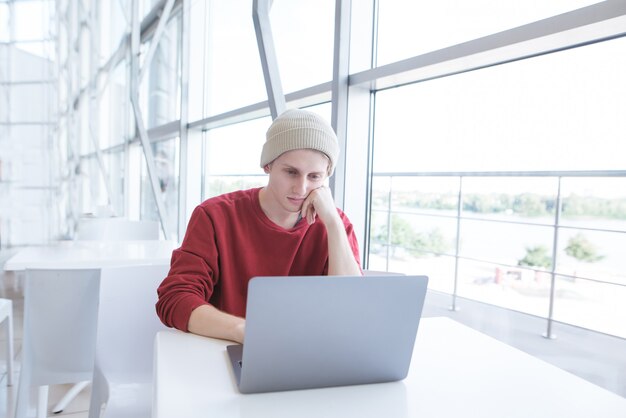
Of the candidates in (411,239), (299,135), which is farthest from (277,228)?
(411,239)

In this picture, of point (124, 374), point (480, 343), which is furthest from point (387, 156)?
point (124, 374)

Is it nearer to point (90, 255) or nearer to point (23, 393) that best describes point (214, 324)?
point (23, 393)

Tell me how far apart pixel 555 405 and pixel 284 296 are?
0.42m

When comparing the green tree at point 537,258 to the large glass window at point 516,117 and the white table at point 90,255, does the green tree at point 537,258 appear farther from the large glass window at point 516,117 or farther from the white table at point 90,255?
the white table at point 90,255

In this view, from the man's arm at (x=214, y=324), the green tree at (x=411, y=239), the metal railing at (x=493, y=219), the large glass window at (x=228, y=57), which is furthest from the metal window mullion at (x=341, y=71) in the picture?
the man's arm at (x=214, y=324)

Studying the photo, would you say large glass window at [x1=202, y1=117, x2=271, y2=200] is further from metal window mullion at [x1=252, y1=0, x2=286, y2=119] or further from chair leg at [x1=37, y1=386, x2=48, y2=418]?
chair leg at [x1=37, y1=386, x2=48, y2=418]

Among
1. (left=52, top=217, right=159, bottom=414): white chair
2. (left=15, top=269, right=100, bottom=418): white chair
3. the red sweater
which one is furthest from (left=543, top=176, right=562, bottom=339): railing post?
(left=52, top=217, right=159, bottom=414): white chair

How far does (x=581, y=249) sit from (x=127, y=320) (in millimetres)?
1357

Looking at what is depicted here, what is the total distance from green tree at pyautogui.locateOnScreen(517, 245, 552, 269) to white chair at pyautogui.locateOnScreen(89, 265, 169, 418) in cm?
119

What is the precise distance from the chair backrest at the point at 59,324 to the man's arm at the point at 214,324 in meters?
0.69

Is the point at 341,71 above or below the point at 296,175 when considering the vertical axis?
above

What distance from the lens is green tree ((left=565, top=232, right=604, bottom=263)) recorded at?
137cm

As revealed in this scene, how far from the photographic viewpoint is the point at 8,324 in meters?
1.86

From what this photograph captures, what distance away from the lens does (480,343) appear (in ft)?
3.09
